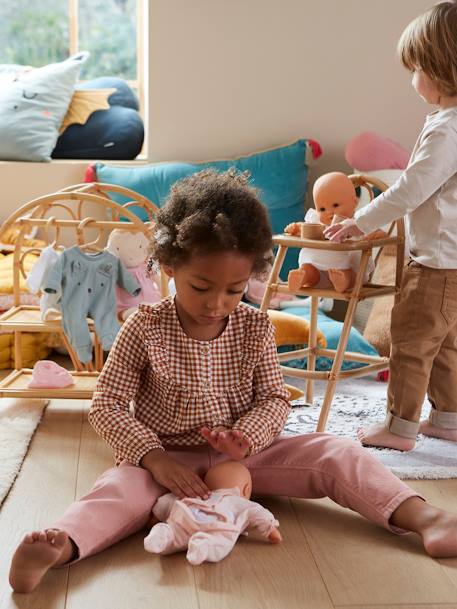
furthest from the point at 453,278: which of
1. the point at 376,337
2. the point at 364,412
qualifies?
the point at 376,337

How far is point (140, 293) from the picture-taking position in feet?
7.93

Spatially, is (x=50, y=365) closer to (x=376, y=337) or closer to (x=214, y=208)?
(x=214, y=208)

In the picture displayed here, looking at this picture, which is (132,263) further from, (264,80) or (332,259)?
(264,80)

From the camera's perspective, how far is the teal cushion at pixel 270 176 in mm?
3281

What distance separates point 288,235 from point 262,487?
77 centimetres

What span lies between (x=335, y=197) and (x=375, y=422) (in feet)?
2.05

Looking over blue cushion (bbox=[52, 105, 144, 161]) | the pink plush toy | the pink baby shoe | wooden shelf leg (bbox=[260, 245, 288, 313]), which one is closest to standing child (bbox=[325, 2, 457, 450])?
wooden shelf leg (bbox=[260, 245, 288, 313])

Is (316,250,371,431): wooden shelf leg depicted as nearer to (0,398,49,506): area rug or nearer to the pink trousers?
the pink trousers

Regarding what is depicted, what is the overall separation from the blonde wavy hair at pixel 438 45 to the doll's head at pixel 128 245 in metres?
0.86

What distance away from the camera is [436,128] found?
1988 mm

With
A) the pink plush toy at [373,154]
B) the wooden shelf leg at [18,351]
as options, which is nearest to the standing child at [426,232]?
the wooden shelf leg at [18,351]

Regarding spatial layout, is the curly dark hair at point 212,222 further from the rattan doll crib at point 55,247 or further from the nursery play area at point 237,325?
the rattan doll crib at point 55,247

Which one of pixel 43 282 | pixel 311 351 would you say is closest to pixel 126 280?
pixel 43 282

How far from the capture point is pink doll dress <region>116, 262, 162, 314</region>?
2396 mm
